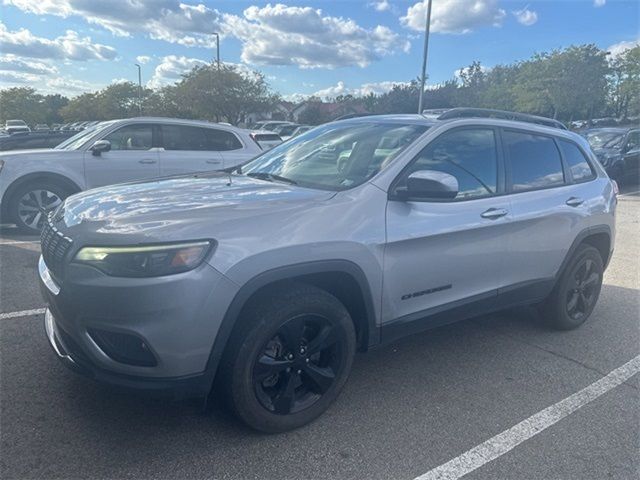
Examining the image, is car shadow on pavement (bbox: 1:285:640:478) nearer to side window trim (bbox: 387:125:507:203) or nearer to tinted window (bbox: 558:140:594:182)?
side window trim (bbox: 387:125:507:203)

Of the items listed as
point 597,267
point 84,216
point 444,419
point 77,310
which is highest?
point 84,216

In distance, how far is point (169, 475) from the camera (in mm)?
2328

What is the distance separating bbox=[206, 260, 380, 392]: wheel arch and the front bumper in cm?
5

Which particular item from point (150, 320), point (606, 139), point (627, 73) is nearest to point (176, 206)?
point (150, 320)

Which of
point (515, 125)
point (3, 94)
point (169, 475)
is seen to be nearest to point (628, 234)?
point (515, 125)

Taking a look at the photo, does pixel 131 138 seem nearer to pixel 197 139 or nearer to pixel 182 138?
pixel 182 138

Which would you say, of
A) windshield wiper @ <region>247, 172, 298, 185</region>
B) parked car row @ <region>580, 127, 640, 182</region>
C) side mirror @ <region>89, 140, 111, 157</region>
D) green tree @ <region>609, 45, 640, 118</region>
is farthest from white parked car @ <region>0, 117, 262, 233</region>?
green tree @ <region>609, 45, 640, 118</region>

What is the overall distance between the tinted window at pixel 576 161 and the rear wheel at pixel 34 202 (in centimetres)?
639

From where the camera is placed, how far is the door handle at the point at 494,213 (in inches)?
134

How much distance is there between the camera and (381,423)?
9.32ft

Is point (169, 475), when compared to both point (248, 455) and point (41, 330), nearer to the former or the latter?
point (248, 455)

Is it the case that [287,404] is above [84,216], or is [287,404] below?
below

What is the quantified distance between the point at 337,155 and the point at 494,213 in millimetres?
1165

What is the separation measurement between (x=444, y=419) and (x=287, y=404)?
3.11ft
